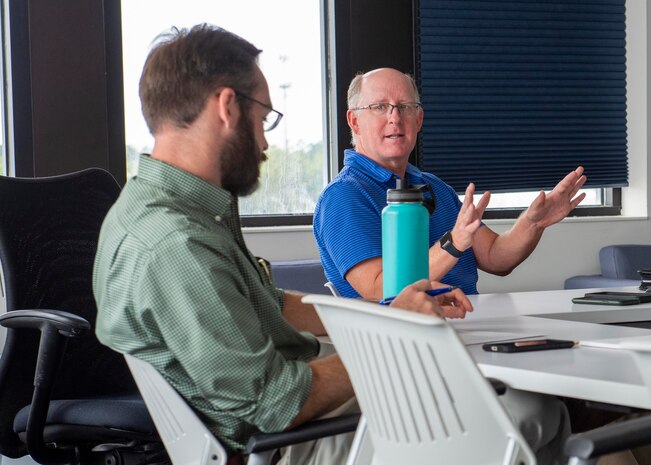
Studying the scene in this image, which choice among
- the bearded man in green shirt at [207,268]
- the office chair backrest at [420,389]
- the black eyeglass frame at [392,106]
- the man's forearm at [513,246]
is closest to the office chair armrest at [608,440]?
the office chair backrest at [420,389]

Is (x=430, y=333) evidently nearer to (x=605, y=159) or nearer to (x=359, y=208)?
(x=359, y=208)

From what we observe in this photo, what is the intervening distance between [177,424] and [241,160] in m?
0.50

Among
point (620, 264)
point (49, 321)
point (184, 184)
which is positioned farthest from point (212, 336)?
point (620, 264)

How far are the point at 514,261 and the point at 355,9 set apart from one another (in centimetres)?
197

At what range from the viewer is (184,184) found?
161 cm

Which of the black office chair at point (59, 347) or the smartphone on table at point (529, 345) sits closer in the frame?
the smartphone on table at point (529, 345)

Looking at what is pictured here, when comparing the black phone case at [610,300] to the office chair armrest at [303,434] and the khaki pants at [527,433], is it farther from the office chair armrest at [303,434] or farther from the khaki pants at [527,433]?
the office chair armrest at [303,434]

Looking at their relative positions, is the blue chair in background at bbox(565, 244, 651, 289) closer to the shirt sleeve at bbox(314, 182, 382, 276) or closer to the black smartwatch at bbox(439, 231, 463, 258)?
the shirt sleeve at bbox(314, 182, 382, 276)

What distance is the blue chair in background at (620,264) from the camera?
4.43 metres

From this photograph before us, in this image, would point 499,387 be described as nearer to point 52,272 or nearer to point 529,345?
point 529,345

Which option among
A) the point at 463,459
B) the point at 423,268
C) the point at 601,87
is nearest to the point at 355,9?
the point at 601,87

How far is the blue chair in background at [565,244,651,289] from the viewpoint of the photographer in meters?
4.43

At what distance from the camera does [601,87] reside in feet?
15.9

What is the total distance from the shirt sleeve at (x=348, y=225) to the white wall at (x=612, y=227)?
2105 millimetres
